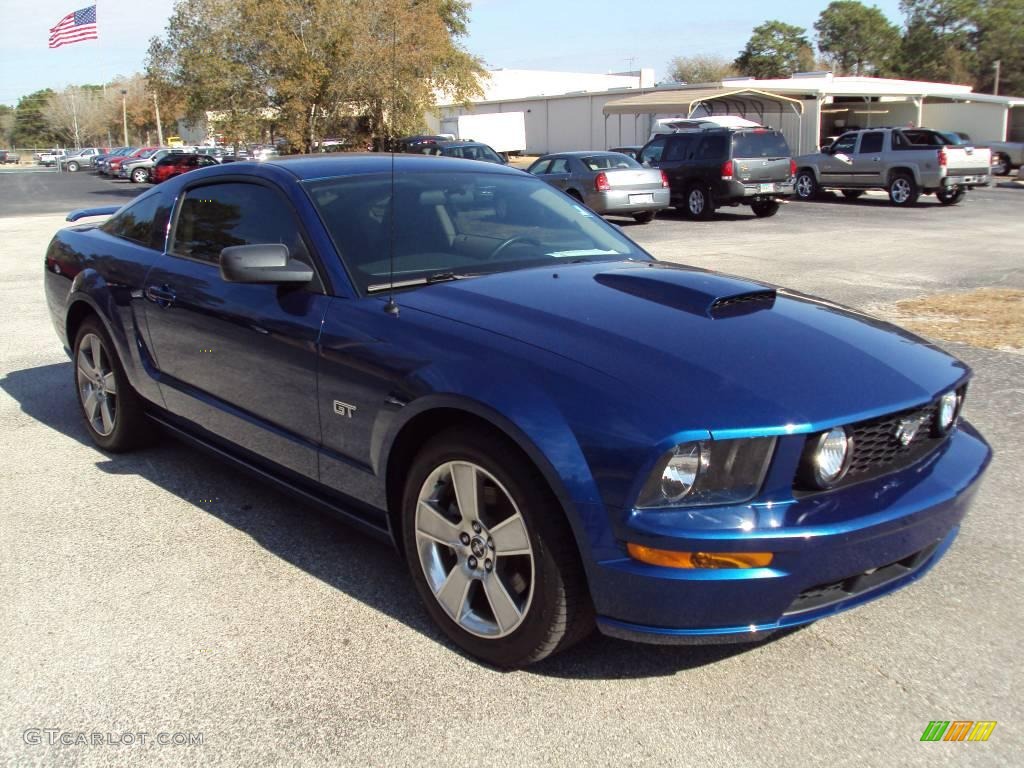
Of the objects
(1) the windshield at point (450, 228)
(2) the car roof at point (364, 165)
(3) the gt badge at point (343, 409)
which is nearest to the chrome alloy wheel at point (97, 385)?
(2) the car roof at point (364, 165)

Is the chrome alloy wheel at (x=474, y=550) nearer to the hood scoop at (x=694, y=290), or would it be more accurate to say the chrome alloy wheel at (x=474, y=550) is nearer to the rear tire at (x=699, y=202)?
the hood scoop at (x=694, y=290)

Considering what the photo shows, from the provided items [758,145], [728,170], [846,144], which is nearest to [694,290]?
[728,170]

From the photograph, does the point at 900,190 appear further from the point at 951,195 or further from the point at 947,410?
the point at 947,410

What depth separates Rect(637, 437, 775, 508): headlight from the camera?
8.21 ft

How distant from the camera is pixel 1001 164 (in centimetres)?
3266

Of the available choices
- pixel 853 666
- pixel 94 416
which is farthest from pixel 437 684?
pixel 94 416

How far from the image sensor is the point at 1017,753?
8.28 feet

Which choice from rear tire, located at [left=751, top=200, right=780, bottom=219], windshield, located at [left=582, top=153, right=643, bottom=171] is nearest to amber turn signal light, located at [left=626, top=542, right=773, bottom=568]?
windshield, located at [left=582, top=153, right=643, bottom=171]

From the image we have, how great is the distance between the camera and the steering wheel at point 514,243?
12.6ft

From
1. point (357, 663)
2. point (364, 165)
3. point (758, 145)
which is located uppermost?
point (758, 145)

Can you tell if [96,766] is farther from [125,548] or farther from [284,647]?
[125,548]

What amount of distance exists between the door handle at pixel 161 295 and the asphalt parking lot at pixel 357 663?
0.91 meters

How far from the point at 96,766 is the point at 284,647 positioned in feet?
2.31

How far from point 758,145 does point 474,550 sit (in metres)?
18.2
